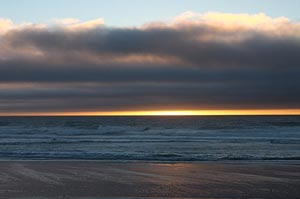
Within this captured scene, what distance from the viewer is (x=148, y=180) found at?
13.6 m

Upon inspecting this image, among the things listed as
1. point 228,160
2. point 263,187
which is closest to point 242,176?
point 263,187

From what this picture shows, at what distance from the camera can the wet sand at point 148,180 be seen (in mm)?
11438

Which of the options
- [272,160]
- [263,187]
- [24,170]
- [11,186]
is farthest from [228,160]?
[11,186]

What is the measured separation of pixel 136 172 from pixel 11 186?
4.46m

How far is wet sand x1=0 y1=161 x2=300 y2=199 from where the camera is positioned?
11438 mm

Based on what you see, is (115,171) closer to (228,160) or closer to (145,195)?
(145,195)

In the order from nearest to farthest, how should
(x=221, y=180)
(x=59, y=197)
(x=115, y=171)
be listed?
(x=59, y=197) < (x=221, y=180) < (x=115, y=171)

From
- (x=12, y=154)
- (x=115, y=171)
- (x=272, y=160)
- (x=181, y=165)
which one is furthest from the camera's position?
(x=12, y=154)

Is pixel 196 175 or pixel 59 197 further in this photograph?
pixel 196 175

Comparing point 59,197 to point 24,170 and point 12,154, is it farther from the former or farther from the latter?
point 12,154

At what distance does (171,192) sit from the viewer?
11578 mm

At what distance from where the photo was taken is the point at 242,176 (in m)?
14.3

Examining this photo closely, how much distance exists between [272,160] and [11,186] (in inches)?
447

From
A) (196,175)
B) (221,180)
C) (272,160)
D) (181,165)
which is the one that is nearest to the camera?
(221,180)
